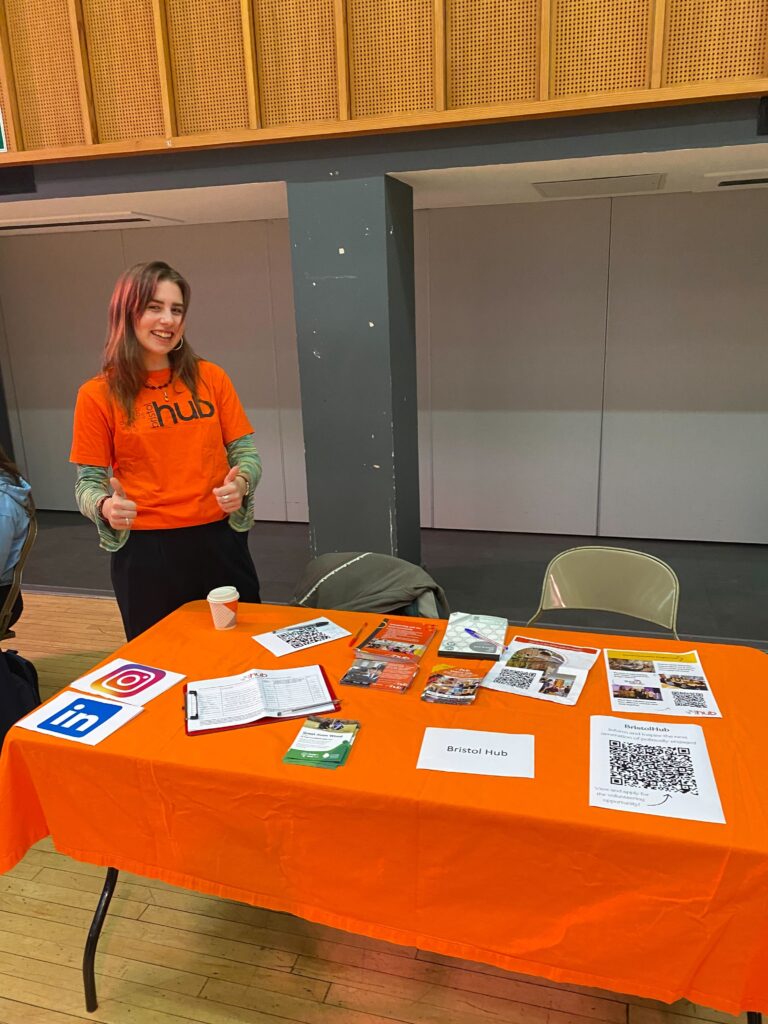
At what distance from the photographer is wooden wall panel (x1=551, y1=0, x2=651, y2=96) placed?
2.61m

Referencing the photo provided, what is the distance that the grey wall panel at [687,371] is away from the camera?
14.9 ft

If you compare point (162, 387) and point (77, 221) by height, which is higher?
point (77, 221)

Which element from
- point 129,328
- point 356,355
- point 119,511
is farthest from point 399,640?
point 356,355

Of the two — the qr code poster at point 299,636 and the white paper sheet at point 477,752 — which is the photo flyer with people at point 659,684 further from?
the qr code poster at point 299,636

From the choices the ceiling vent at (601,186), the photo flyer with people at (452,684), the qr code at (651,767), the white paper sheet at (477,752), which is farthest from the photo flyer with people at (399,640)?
the ceiling vent at (601,186)

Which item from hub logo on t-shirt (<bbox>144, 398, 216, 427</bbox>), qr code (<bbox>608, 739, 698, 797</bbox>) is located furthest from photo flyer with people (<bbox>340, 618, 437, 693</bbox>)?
hub logo on t-shirt (<bbox>144, 398, 216, 427</bbox>)

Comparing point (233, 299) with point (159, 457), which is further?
point (233, 299)

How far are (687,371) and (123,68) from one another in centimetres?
375

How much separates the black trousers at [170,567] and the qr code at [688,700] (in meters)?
1.48

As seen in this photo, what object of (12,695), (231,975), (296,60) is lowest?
(231,975)

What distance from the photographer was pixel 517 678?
1.73 m

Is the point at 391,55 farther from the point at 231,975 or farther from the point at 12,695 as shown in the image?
the point at 231,975

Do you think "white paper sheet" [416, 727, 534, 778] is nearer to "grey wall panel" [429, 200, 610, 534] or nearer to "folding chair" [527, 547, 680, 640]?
"folding chair" [527, 547, 680, 640]

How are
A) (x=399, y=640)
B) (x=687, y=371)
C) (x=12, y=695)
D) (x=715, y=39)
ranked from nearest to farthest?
1. (x=399, y=640)
2. (x=12, y=695)
3. (x=715, y=39)
4. (x=687, y=371)
